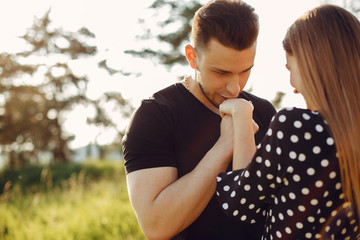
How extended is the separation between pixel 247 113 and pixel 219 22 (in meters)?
0.84

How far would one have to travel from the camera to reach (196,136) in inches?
93.2

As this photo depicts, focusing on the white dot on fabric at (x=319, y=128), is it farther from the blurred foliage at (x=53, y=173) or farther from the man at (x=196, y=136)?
the blurred foliage at (x=53, y=173)

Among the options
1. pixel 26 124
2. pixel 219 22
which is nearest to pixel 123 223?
pixel 219 22

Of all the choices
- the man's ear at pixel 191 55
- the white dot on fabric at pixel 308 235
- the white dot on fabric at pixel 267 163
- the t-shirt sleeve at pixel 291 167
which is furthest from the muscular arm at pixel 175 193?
the man's ear at pixel 191 55

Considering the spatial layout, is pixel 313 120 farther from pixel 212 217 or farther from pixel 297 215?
pixel 212 217

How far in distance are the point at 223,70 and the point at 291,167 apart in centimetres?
108

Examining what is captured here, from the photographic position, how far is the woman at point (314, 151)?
4.91 ft

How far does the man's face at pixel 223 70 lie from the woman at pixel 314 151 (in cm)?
74

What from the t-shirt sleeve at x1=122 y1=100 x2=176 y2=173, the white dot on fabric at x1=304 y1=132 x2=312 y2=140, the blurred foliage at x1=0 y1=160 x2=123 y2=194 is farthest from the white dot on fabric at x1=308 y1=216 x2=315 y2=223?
the blurred foliage at x1=0 y1=160 x2=123 y2=194

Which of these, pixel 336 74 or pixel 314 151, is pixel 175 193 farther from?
pixel 336 74

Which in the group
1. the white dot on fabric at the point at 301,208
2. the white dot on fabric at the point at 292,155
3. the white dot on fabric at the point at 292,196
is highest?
the white dot on fabric at the point at 292,155

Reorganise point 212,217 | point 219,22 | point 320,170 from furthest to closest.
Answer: point 219,22 < point 212,217 < point 320,170

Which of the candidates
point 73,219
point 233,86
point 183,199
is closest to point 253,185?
point 183,199

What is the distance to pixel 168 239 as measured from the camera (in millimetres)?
2104
